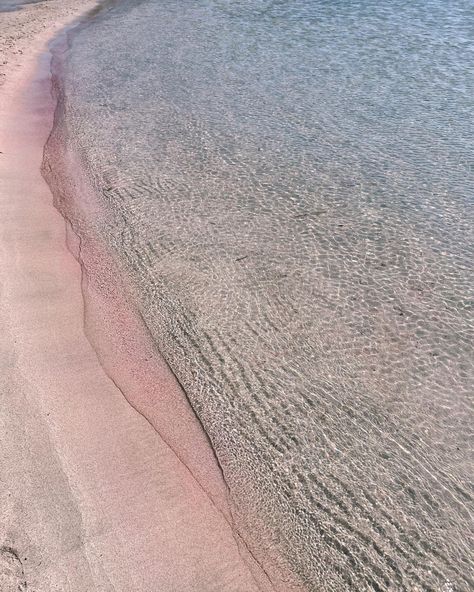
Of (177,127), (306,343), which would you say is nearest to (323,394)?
(306,343)

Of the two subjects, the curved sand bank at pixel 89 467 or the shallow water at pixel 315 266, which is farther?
the shallow water at pixel 315 266

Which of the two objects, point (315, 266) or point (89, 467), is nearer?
point (89, 467)

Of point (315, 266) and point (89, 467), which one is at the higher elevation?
point (89, 467)

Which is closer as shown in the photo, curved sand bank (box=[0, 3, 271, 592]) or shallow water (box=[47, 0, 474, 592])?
curved sand bank (box=[0, 3, 271, 592])

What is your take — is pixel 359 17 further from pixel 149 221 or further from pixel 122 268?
pixel 122 268
